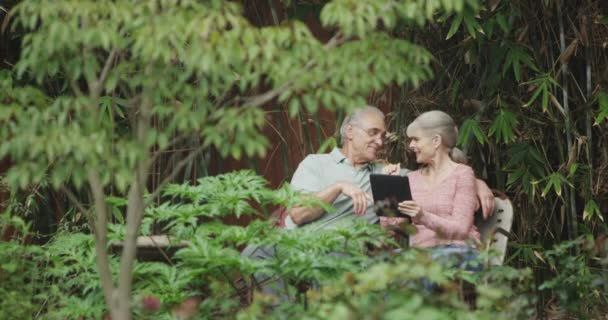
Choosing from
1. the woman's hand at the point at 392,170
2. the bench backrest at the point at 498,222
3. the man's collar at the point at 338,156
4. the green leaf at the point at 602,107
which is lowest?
the bench backrest at the point at 498,222

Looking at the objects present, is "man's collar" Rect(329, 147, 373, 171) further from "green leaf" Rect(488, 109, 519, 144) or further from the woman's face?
"green leaf" Rect(488, 109, 519, 144)

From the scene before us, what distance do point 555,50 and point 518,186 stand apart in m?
0.71

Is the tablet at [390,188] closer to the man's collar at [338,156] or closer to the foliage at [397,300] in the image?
the man's collar at [338,156]

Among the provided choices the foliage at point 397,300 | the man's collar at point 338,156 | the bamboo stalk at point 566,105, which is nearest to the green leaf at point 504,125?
the bamboo stalk at point 566,105

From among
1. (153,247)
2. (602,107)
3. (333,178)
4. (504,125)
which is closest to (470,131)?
(504,125)

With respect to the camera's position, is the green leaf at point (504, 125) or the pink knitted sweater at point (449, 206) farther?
the green leaf at point (504, 125)

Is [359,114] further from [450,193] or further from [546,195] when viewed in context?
[546,195]

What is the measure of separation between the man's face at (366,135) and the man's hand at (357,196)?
15.7 inches

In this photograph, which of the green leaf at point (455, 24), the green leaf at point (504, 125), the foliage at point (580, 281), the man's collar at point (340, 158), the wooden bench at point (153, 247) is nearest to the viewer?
the foliage at point (580, 281)

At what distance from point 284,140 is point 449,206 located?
1516mm

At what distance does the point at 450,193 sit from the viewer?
4.84 meters

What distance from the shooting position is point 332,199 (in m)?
4.77

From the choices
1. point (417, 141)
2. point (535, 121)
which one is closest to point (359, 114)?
point (417, 141)

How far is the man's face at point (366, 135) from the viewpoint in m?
5.03
